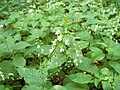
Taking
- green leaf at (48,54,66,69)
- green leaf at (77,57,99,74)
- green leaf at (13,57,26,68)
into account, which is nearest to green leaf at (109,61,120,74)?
green leaf at (77,57,99,74)

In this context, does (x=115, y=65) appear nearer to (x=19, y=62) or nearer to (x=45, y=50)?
(x=45, y=50)

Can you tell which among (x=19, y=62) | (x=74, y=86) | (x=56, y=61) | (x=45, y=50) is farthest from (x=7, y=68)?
(x=74, y=86)

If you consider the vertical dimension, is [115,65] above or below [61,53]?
below

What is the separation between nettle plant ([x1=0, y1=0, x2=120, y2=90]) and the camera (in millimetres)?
1946

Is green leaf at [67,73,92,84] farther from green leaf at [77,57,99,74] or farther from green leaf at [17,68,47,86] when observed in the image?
green leaf at [17,68,47,86]

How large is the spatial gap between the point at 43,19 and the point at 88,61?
1078mm

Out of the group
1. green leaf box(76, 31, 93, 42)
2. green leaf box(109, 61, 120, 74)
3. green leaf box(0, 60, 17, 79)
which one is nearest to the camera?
green leaf box(109, 61, 120, 74)

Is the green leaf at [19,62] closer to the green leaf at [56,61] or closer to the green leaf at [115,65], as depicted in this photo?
the green leaf at [56,61]

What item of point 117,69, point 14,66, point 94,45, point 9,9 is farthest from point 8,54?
point 9,9

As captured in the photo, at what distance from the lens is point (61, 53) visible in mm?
2105

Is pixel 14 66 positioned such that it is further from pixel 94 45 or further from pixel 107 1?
pixel 107 1

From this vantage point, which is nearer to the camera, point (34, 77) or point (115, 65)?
point (34, 77)

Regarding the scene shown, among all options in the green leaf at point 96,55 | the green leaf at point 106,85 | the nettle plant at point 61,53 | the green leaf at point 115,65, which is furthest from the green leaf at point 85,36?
the green leaf at point 106,85

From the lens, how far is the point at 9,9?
4.06 metres
